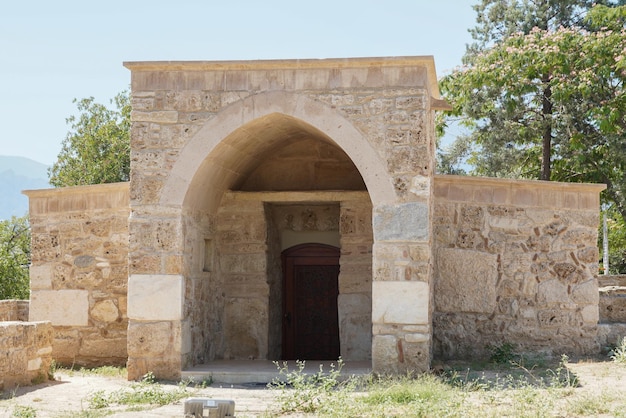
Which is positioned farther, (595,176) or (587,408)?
(595,176)

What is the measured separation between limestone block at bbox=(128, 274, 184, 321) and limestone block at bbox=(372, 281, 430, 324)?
6.72 ft

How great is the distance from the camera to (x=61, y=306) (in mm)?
9961

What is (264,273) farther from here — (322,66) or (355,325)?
(322,66)

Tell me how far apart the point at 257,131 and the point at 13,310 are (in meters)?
4.68

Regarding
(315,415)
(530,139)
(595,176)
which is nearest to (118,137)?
(530,139)

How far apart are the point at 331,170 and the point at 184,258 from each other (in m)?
2.76

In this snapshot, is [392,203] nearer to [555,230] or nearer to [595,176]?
[555,230]

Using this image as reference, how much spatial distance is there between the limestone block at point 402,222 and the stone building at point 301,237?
1cm

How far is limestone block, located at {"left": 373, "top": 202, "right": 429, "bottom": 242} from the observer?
26.8 ft

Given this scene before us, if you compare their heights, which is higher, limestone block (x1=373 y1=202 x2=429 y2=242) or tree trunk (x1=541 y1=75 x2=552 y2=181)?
tree trunk (x1=541 y1=75 x2=552 y2=181)

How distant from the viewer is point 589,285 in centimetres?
992

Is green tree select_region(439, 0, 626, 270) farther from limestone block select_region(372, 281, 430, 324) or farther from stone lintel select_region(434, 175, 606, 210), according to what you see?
limestone block select_region(372, 281, 430, 324)

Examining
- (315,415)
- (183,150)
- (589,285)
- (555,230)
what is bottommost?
(315,415)

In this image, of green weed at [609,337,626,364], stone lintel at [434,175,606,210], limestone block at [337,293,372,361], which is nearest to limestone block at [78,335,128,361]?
limestone block at [337,293,372,361]
